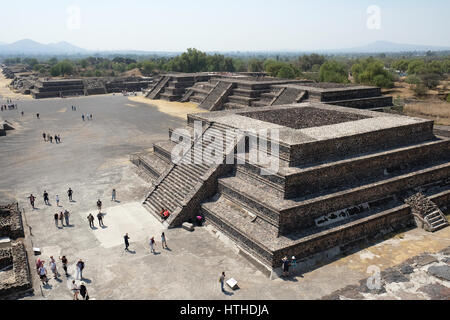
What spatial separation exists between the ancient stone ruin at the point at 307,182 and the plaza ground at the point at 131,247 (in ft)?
2.61

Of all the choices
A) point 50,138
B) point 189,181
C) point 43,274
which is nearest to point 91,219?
point 43,274

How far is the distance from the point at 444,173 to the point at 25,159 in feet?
87.4

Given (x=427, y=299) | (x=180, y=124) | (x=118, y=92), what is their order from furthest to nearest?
(x=118, y=92)
(x=180, y=124)
(x=427, y=299)

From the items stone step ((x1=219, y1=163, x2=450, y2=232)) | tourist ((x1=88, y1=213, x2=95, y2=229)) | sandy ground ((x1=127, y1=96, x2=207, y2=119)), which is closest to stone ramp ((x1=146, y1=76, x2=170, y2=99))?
sandy ground ((x1=127, y1=96, x2=207, y2=119))

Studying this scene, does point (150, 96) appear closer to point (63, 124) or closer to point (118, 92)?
point (118, 92)

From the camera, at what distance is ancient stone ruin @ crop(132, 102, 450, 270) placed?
539 inches

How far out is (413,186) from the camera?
17078 millimetres

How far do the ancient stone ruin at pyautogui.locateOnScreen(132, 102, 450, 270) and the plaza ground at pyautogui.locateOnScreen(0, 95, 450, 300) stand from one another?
797mm

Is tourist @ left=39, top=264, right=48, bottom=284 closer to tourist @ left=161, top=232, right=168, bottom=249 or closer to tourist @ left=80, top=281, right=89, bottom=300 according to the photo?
tourist @ left=80, top=281, right=89, bottom=300

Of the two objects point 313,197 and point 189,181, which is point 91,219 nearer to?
point 189,181

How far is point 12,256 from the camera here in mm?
13117

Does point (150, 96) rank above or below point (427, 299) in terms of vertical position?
above

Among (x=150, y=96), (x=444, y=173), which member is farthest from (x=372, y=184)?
(x=150, y=96)

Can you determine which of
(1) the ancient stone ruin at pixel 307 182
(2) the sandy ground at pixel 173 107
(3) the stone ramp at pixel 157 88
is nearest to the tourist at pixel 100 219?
(1) the ancient stone ruin at pixel 307 182
